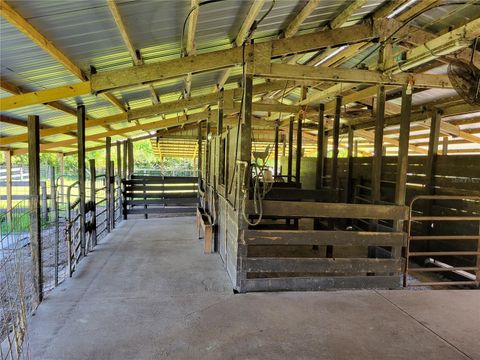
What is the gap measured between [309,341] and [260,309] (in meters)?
0.60

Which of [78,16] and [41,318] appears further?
[41,318]

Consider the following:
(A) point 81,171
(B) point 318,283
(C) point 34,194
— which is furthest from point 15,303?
(B) point 318,283

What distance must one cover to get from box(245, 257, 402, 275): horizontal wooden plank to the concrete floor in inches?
9.4

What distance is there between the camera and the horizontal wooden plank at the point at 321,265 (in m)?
3.17

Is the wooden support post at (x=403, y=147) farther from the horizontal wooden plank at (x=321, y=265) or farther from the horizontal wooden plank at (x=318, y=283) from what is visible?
the horizontal wooden plank at (x=318, y=283)

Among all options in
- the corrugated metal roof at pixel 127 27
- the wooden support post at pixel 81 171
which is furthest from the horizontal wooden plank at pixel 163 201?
the corrugated metal roof at pixel 127 27

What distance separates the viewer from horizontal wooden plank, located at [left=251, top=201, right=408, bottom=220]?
3.18 meters

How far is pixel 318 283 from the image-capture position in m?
3.24

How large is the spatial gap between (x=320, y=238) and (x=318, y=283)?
18.9 inches

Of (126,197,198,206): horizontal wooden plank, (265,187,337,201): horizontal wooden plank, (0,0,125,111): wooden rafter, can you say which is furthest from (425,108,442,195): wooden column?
(126,197,198,206): horizontal wooden plank

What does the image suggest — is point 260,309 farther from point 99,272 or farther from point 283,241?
point 99,272

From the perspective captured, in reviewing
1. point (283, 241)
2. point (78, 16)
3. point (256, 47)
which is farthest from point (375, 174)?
point (78, 16)

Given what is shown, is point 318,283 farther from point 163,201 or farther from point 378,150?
point 163,201

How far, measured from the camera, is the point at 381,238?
336cm
